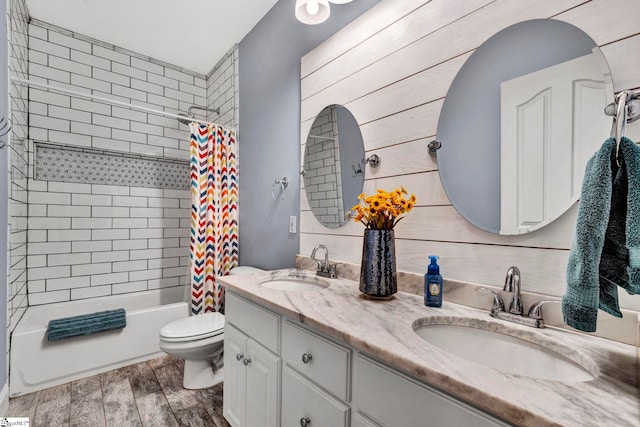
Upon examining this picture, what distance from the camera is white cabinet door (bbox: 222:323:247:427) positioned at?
139 centimetres

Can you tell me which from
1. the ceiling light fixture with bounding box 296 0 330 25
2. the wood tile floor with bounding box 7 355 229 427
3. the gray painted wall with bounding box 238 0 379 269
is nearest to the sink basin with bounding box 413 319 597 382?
the gray painted wall with bounding box 238 0 379 269

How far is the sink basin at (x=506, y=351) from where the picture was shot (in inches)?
28.5

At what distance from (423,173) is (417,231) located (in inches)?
9.8

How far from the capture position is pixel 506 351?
0.85m

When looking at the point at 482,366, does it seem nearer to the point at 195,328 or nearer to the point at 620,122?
the point at 620,122

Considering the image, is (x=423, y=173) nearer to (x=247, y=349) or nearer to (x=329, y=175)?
(x=329, y=175)

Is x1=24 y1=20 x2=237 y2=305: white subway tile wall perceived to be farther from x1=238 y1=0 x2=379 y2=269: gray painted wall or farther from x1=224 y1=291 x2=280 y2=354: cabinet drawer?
x1=224 y1=291 x2=280 y2=354: cabinet drawer

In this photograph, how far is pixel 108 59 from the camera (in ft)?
9.00

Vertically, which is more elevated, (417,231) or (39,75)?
(39,75)

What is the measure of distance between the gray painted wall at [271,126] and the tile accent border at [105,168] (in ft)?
3.20

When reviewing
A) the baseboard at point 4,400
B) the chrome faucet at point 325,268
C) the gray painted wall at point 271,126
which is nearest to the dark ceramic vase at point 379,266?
the chrome faucet at point 325,268

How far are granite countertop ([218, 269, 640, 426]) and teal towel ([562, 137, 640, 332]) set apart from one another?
5.1 inches

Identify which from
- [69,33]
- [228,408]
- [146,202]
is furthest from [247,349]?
[69,33]

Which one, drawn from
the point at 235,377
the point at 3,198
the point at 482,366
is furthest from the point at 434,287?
the point at 3,198
